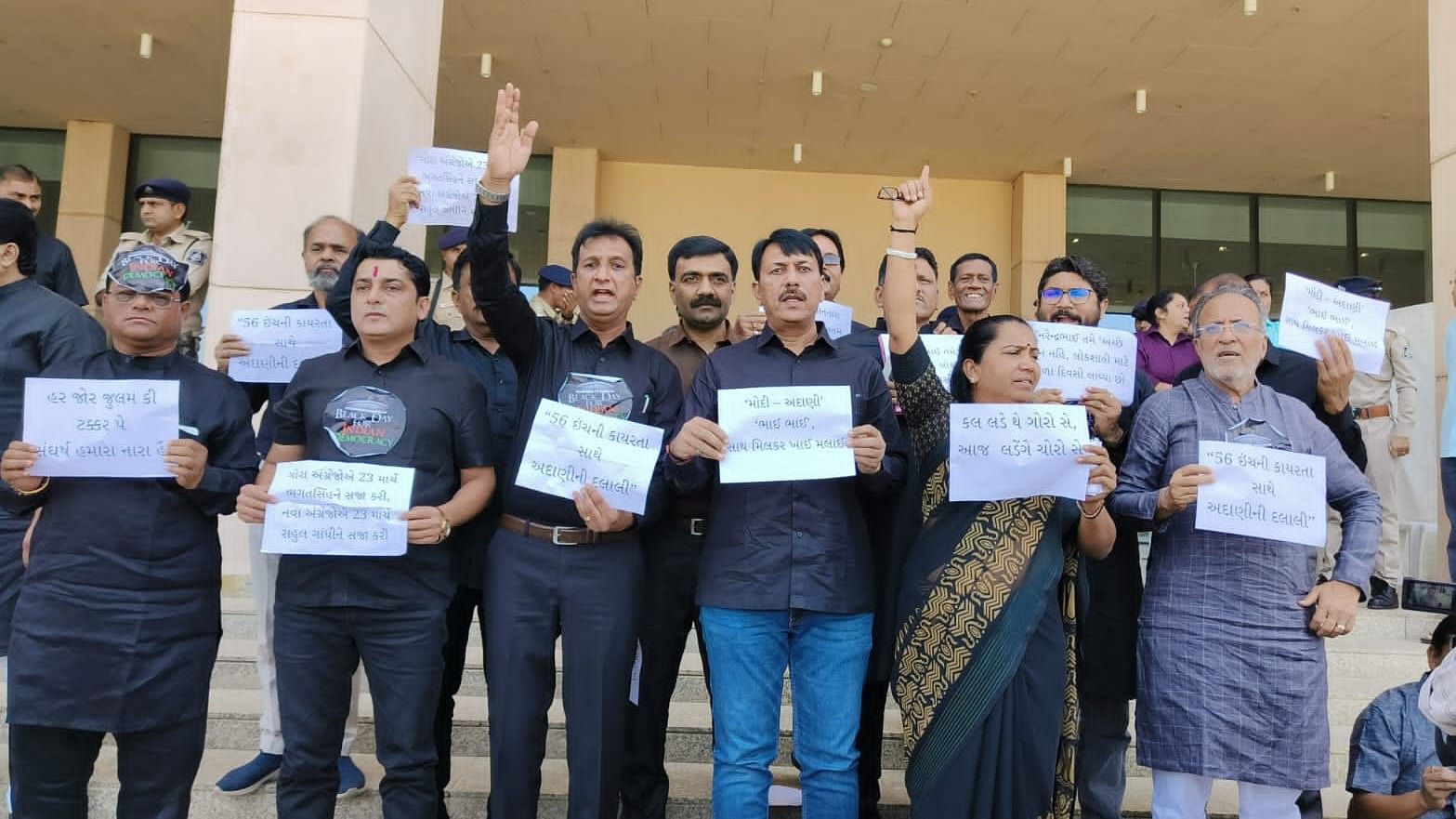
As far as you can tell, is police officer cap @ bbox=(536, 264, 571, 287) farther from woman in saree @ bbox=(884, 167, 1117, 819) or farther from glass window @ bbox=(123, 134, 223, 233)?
glass window @ bbox=(123, 134, 223, 233)

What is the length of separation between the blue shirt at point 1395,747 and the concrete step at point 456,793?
153 cm

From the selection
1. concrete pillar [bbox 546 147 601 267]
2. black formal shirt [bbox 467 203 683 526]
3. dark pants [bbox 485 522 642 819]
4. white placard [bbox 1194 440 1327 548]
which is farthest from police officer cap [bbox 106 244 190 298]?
concrete pillar [bbox 546 147 601 267]

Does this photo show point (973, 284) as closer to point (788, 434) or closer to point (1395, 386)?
point (788, 434)

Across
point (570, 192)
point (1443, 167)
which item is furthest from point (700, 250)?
point (570, 192)

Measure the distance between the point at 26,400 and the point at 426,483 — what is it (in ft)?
3.60

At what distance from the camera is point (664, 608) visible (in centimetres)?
340

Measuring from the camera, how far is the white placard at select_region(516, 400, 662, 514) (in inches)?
115

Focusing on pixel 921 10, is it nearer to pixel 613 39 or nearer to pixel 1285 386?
pixel 613 39

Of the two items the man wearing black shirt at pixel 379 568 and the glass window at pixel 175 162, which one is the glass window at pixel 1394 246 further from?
the glass window at pixel 175 162

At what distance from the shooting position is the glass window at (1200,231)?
1333 cm

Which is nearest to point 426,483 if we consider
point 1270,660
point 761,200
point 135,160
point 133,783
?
point 133,783

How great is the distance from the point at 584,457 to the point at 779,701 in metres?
0.93

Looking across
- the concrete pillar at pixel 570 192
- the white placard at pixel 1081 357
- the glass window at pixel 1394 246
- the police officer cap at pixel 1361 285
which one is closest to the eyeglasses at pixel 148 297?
the white placard at pixel 1081 357

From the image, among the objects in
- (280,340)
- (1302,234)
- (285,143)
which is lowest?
(280,340)
